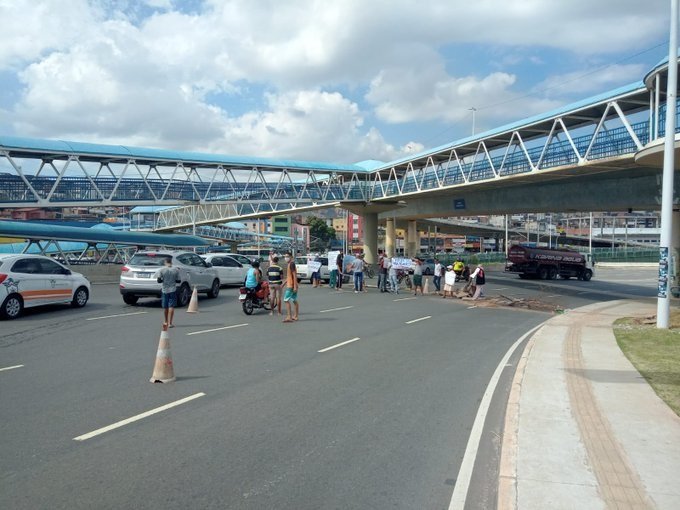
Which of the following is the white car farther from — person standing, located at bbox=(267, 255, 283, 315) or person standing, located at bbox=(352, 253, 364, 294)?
person standing, located at bbox=(352, 253, 364, 294)

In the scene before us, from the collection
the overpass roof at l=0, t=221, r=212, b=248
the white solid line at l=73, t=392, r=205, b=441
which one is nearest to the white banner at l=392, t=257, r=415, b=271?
the overpass roof at l=0, t=221, r=212, b=248

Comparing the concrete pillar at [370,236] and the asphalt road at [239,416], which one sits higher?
the concrete pillar at [370,236]

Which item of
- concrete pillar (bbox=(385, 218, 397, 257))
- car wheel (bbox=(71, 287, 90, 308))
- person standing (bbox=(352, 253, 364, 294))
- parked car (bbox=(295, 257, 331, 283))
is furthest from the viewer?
concrete pillar (bbox=(385, 218, 397, 257))

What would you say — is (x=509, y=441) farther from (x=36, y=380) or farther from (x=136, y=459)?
(x=36, y=380)

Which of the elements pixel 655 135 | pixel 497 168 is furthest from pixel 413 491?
pixel 497 168

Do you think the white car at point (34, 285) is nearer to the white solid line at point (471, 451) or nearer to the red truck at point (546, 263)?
the white solid line at point (471, 451)

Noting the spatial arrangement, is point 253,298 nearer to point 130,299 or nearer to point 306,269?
point 130,299

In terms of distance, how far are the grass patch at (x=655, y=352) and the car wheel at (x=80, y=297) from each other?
15218mm

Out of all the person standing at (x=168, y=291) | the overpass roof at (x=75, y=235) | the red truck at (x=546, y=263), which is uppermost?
the overpass roof at (x=75, y=235)

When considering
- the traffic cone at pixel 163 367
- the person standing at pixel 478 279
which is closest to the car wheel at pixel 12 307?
the traffic cone at pixel 163 367

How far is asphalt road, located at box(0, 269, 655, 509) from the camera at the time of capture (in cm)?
466

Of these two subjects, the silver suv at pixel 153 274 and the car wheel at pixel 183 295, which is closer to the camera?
the silver suv at pixel 153 274

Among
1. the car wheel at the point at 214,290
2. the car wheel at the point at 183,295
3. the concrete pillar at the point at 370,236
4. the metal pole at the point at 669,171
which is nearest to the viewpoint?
the metal pole at the point at 669,171

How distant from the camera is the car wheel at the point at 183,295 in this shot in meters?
18.3
